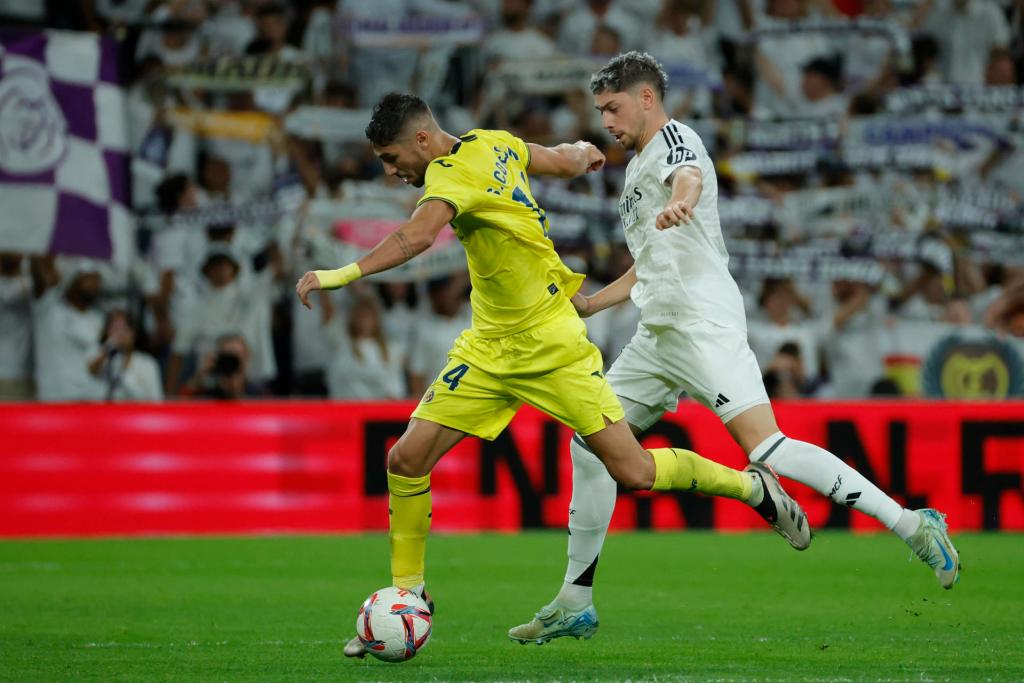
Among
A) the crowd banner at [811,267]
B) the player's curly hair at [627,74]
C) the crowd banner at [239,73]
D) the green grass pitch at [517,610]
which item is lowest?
the green grass pitch at [517,610]

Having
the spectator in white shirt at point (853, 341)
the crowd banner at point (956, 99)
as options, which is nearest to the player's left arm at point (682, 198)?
the spectator in white shirt at point (853, 341)

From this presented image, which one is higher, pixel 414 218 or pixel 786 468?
pixel 414 218

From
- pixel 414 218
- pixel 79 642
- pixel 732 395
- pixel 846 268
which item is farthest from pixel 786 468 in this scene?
pixel 846 268

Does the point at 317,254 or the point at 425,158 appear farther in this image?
the point at 317,254

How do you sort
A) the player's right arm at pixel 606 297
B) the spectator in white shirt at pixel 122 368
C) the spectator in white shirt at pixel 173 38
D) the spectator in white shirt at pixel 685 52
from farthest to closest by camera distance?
the spectator in white shirt at pixel 173 38
the spectator in white shirt at pixel 685 52
the spectator in white shirt at pixel 122 368
the player's right arm at pixel 606 297

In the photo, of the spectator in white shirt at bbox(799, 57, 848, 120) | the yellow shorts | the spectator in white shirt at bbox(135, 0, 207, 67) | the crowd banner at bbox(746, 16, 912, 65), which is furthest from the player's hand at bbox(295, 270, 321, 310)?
the crowd banner at bbox(746, 16, 912, 65)

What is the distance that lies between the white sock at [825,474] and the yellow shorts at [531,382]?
2.36 feet

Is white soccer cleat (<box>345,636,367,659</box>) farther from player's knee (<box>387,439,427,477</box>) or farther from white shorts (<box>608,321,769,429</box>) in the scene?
white shorts (<box>608,321,769,429</box>)

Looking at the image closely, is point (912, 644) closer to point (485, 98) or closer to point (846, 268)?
point (846, 268)

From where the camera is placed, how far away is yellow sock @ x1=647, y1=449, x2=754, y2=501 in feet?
21.9

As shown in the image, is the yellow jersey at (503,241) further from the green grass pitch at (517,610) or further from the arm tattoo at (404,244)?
the green grass pitch at (517,610)

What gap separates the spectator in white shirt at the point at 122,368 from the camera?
1305 cm

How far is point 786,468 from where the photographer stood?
672cm

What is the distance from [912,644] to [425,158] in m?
3.08
